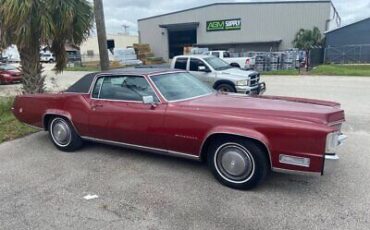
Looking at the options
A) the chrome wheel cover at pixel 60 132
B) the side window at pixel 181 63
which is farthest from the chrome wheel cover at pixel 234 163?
the side window at pixel 181 63

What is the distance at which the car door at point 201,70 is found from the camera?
436 inches

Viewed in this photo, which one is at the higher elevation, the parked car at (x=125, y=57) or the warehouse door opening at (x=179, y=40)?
the warehouse door opening at (x=179, y=40)

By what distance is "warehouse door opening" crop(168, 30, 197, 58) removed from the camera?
44562 mm

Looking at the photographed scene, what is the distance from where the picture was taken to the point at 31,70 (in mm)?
8844

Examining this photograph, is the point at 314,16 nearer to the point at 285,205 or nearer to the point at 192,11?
the point at 192,11

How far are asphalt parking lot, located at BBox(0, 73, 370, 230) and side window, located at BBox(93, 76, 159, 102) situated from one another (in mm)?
1055

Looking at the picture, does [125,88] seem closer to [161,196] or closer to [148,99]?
[148,99]

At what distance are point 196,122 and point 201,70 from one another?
24.0ft

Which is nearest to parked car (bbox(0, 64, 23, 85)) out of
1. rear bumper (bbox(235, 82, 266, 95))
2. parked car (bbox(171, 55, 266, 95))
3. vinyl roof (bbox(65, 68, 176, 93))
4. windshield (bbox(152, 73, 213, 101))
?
parked car (bbox(171, 55, 266, 95))

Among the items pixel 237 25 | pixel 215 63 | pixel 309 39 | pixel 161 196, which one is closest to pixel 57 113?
pixel 161 196

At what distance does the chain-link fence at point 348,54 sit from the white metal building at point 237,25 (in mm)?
4282

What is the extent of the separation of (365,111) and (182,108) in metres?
6.54

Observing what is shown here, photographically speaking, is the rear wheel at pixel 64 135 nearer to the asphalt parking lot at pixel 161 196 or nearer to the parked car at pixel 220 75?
the asphalt parking lot at pixel 161 196

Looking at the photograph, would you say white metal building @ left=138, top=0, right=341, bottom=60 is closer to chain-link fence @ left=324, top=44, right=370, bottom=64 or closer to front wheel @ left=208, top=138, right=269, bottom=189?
chain-link fence @ left=324, top=44, right=370, bottom=64
